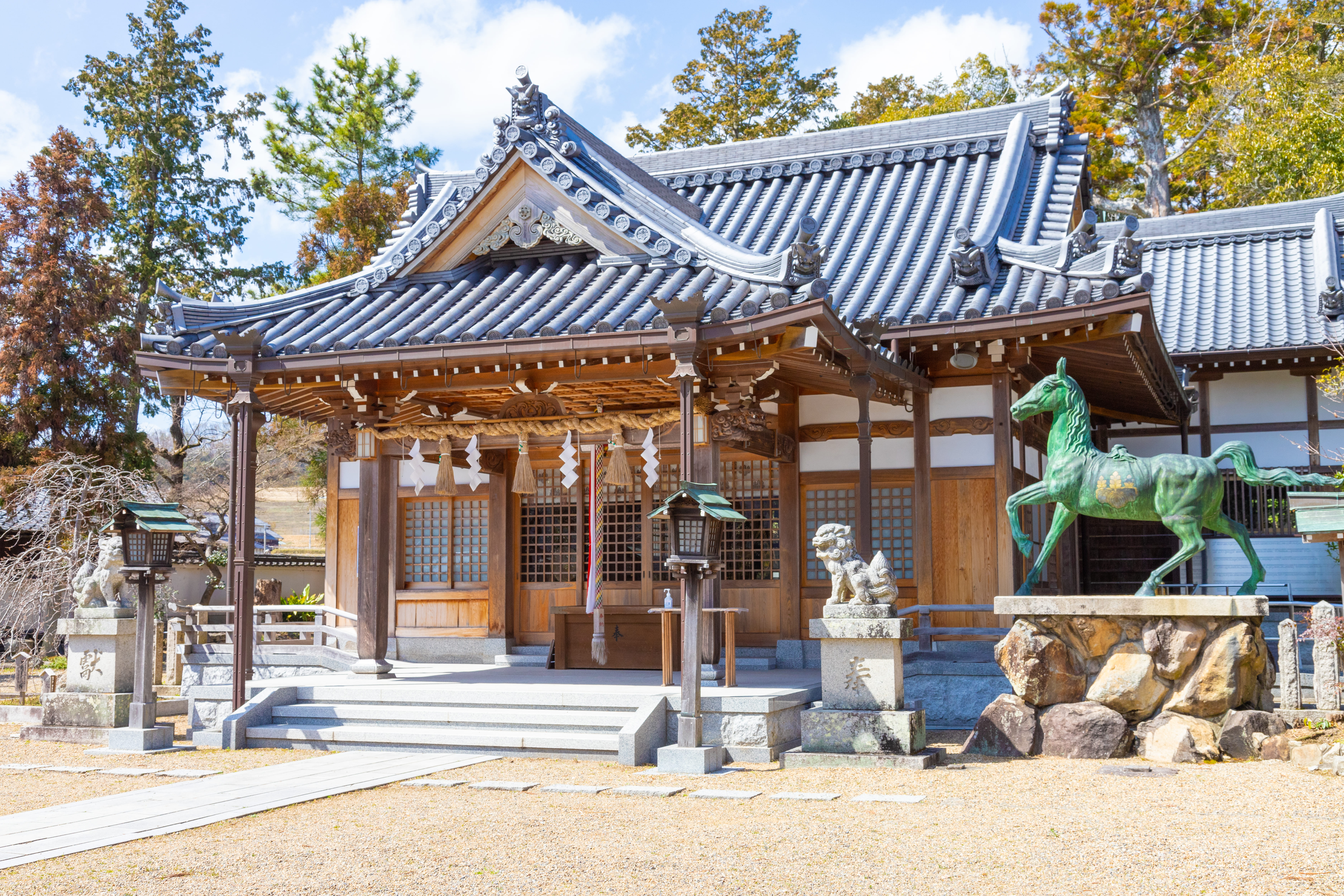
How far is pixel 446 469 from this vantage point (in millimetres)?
13320

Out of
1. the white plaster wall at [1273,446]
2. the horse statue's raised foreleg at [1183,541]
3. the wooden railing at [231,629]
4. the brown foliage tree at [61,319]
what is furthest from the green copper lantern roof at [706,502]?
the brown foliage tree at [61,319]

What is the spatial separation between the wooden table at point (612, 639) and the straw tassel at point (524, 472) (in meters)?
1.62

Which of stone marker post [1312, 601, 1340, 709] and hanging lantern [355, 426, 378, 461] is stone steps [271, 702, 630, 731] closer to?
hanging lantern [355, 426, 378, 461]

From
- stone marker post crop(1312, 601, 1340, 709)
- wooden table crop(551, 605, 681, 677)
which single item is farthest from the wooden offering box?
stone marker post crop(1312, 601, 1340, 709)

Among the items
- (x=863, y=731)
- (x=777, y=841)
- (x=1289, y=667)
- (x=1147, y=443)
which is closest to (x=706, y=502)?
(x=863, y=731)

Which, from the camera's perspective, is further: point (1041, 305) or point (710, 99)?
point (710, 99)

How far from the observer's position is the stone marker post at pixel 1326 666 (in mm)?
10789

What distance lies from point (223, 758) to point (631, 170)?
829cm

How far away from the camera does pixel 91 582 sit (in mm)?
11984

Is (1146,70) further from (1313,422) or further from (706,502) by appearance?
(706,502)

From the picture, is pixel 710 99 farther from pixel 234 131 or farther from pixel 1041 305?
pixel 1041 305

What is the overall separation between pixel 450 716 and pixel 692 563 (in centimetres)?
296

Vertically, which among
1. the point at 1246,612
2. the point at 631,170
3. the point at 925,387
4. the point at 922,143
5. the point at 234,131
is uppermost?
the point at 234,131

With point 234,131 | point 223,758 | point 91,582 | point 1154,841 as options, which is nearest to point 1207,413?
point 1154,841
